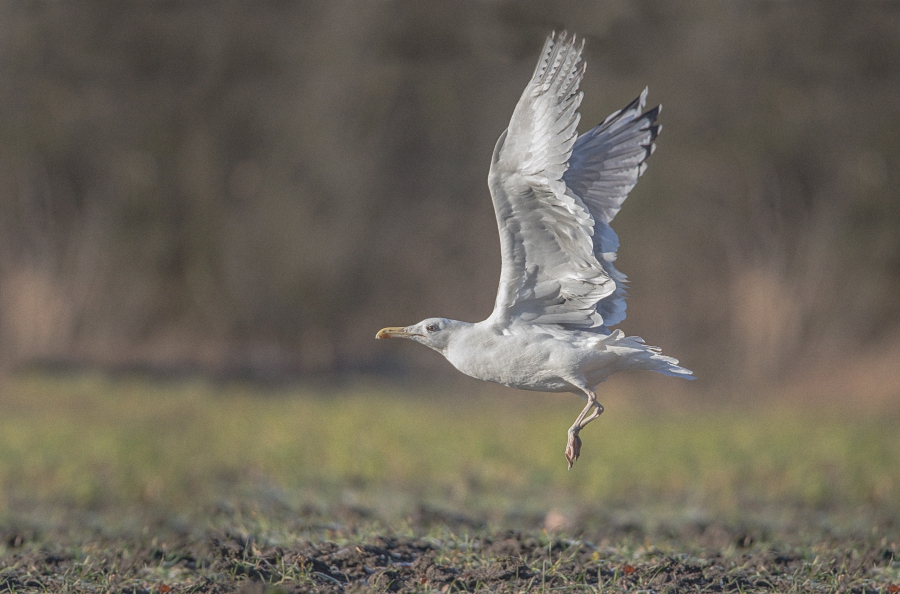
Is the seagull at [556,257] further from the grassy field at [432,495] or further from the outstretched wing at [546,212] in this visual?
the grassy field at [432,495]

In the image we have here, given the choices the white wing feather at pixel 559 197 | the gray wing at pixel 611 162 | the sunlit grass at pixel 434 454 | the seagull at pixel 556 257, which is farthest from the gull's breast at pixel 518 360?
the sunlit grass at pixel 434 454

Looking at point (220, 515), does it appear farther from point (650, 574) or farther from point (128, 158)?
point (128, 158)

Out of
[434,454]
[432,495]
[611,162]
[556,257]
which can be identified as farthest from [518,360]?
[434,454]

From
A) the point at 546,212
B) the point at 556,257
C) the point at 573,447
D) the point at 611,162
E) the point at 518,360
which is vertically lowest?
the point at 573,447

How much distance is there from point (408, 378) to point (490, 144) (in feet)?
13.4

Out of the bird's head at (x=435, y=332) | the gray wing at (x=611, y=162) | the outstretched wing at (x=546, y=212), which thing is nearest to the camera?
the outstretched wing at (x=546, y=212)

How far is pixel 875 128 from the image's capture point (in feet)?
38.8

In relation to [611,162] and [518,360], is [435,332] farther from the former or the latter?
[611,162]

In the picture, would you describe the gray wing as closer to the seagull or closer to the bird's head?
the seagull

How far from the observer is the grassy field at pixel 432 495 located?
3955 mm

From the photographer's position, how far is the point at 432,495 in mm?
6375

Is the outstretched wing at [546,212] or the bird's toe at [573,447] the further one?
the bird's toe at [573,447]

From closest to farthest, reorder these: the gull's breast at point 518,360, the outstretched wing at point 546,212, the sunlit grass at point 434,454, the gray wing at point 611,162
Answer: the outstretched wing at point 546,212, the gull's breast at point 518,360, the gray wing at point 611,162, the sunlit grass at point 434,454

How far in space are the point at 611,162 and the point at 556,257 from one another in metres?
0.57
